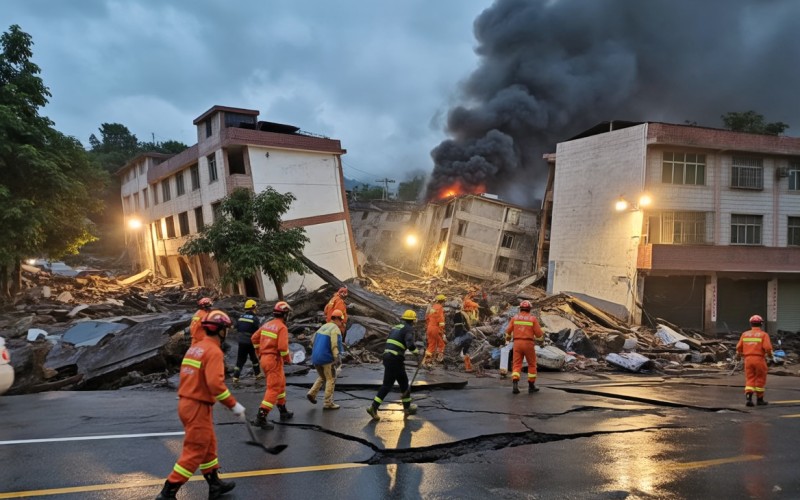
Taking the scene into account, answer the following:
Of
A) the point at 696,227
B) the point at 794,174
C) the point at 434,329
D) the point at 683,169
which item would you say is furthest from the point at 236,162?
the point at 794,174

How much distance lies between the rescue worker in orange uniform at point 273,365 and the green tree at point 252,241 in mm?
11476

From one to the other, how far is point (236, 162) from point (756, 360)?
2475cm

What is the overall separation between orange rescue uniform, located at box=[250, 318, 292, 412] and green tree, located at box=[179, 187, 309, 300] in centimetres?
1149

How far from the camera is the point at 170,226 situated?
3381 cm

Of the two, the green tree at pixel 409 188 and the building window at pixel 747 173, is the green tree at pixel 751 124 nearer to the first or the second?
the building window at pixel 747 173

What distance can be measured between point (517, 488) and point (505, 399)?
4.33 m

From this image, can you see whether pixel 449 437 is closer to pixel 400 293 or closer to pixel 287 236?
pixel 287 236

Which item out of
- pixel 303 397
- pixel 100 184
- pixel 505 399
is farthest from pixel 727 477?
pixel 100 184

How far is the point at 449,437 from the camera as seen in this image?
6.14 m

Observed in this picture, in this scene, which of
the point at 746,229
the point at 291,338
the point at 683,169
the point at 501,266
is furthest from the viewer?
the point at 501,266

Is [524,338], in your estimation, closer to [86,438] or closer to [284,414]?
[284,414]

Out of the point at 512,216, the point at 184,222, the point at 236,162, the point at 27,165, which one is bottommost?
the point at 184,222

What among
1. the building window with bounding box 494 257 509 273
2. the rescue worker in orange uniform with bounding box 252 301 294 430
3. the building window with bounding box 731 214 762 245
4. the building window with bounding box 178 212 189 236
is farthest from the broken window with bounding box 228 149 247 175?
the building window with bounding box 731 214 762 245

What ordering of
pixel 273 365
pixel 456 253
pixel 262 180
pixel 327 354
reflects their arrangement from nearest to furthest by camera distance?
1. pixel 273 365
2. pixel 327 354
3. pixel 262 180
4. pixel 456 253
